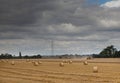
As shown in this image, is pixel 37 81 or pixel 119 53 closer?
pixel 37 81

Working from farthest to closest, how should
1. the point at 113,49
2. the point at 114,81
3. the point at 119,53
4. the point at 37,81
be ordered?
the point at 113,49 < the point at 119,53 < the point at 37,81 < the point at 114,81

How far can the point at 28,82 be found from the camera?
29.5 metres

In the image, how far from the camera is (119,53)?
11638 cm

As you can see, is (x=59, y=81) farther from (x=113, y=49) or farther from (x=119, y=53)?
(x=113, y=49)

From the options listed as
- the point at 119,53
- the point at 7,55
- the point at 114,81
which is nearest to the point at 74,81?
the point at 114,81

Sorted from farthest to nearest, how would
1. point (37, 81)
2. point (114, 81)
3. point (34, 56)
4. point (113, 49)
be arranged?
point (34, 56)
point (113, 49)
point (37, 81)
point (114, 81)

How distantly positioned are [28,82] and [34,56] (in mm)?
124101

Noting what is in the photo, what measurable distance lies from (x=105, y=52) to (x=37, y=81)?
10916cm

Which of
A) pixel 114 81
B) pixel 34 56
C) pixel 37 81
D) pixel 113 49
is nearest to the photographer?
pixel 114 81

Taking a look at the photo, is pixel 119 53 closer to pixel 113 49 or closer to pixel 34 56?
pixel 113 49

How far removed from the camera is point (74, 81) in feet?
95.5

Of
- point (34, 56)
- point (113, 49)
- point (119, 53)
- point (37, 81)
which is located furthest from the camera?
point (34, 56)

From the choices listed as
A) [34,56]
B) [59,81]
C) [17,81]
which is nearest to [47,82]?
[59,81]

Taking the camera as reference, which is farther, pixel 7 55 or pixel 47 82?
pixel 7 55
